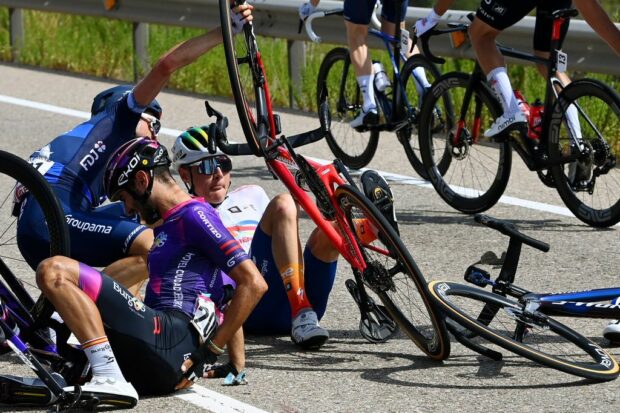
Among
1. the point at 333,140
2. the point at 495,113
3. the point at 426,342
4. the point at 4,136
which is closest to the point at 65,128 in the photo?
the point at 4,136

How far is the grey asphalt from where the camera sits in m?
5.88

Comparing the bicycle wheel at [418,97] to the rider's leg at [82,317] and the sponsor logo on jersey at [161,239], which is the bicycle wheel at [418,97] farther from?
the rider's leg at [82,317]

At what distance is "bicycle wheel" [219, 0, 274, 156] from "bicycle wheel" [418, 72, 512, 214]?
2.24 metres

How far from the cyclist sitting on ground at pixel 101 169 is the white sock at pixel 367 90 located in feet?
11.2

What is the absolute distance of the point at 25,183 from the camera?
6.32 metres

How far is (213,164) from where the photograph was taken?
7207 millimetres

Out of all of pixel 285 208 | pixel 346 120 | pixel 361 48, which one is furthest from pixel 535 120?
pixel 285 208

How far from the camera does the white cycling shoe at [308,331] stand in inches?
262

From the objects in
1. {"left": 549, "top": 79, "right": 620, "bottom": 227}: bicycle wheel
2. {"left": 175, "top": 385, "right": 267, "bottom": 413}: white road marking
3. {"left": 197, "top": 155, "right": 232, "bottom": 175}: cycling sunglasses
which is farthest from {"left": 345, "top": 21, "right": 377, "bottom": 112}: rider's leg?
{"left": 175, "top": 385, "right": 267, "bottom": 413}: white road marking

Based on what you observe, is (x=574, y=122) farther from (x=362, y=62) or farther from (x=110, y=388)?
(x=110, y=388)

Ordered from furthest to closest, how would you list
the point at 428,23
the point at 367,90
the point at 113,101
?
the point at 367,90, the point at 428,23, the point at 113,101

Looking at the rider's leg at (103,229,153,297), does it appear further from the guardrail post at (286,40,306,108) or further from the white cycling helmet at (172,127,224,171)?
the guardrail post at (286,40,306,108)

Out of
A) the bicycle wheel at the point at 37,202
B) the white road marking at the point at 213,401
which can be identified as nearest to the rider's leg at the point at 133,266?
the bicycle wheel at the point at 37,202

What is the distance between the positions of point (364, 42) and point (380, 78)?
0.33 m
